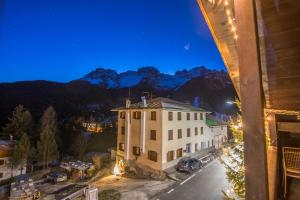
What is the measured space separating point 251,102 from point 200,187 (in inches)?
705

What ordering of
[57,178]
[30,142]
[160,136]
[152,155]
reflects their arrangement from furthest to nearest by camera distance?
[30,142]
[57,178]
[152,155]
[160,136]

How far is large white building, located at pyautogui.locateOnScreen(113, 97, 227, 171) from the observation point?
857 inches

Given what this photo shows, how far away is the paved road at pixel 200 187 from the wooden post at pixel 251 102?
15.4 m

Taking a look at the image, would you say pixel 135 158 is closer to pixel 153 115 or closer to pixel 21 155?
pixel 153 115

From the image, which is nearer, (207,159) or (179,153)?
(179,153)

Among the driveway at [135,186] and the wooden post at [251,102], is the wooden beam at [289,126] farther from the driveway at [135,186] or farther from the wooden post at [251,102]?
the driveway at [135,186]

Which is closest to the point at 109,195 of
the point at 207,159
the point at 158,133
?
the point at 158,133

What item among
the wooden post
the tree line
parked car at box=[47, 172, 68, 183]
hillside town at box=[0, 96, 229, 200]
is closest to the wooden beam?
the wooden post

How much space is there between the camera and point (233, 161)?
7699 millimetres

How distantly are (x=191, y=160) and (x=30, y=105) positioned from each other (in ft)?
180

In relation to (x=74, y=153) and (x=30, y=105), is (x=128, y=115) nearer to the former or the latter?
(x=74, y=153)

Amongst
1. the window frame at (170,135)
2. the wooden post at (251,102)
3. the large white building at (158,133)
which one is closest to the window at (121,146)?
the large white building at (158,133)

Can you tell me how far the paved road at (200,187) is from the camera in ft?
50.5

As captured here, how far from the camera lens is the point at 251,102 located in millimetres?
1679
